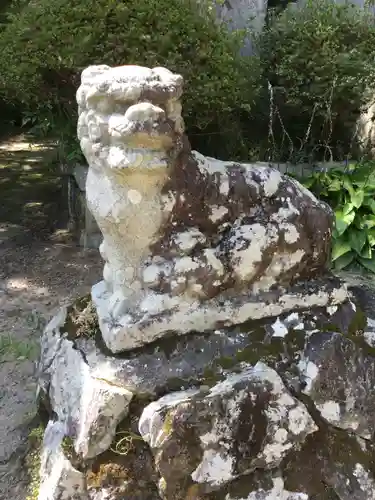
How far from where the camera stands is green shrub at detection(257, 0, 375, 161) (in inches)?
219

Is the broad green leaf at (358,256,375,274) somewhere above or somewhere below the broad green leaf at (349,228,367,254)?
below

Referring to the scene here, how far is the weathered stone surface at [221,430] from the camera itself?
2145 millimetres

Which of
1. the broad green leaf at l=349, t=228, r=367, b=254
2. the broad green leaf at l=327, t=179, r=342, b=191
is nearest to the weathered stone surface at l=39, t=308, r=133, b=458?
the broad green leaf at l=349, t=228, r=367, b=254

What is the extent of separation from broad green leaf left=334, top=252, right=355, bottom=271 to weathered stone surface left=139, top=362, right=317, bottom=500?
119 inches

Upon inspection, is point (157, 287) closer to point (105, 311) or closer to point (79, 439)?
point (105, 311)

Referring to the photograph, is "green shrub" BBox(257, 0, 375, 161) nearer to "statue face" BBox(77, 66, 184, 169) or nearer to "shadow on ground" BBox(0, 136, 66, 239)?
"shadow on ground" BBox(0, 136, 66, 239)

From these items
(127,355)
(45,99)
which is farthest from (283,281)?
(45,99)

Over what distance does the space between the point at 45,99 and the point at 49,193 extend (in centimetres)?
232

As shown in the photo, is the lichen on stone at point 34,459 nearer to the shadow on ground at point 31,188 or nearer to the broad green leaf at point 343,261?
the broad green leaf at point 343,261

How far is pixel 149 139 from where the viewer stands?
2.06 m

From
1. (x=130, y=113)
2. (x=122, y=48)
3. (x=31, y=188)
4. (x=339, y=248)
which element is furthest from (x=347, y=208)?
(x=31, y=188)

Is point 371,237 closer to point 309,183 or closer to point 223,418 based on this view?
point 309,183

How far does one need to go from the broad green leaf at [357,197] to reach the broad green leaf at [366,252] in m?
0.38

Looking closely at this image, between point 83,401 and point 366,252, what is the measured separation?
3.52 m
